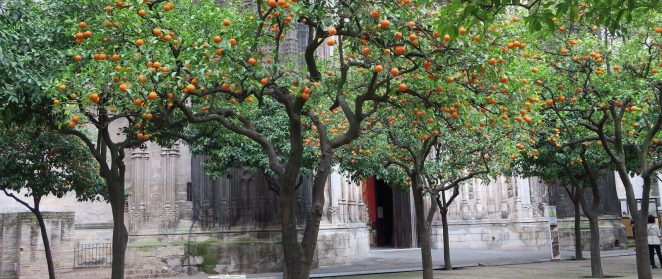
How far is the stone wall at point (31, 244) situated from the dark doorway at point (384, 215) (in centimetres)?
2209

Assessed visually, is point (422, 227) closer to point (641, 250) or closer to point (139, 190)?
point (641, 250)

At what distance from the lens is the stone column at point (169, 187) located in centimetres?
2666

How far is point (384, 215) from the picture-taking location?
43062mm

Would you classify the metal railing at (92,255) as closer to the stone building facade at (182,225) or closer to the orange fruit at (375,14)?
the stone building facade at (182,225)

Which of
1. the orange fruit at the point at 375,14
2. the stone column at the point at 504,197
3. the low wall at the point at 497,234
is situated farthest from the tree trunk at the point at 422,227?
the stone column at the point at 504,197

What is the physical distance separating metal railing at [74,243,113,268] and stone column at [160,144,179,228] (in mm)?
2346

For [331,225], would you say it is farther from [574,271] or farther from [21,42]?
[21,42]

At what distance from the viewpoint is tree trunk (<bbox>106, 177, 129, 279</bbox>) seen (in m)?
14.3

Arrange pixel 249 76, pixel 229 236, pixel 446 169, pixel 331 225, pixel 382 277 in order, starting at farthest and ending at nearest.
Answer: pixel 331 225 < pixel 229 236 < pixel 382 277 < pixel 446 169 < pixel 249 76

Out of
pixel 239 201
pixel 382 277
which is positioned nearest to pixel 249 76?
pixel 382 277

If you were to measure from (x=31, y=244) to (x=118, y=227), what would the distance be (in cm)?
1008

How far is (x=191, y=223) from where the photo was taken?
26.3 metres

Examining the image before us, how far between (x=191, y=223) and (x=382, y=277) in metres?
8.40

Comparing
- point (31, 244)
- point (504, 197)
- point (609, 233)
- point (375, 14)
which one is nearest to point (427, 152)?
point (375, 14)
